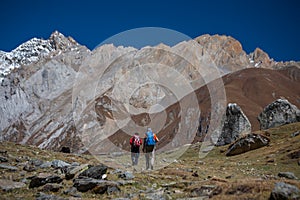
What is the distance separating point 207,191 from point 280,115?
1955 inches

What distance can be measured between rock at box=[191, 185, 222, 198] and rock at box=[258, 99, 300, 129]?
48.4 meters

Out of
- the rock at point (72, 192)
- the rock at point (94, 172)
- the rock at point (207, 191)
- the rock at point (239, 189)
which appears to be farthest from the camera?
the rock at point (94, 172)

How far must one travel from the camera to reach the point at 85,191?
15.8 meters

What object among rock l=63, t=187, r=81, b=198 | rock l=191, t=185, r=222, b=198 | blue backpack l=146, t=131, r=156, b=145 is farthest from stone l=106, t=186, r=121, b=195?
blue backpack l=146, t=131, r=156, b=145

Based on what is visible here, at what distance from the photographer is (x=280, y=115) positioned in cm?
6031

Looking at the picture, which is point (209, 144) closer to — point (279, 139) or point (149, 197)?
point (279, 139)

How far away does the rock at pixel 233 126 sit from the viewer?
58.5 m

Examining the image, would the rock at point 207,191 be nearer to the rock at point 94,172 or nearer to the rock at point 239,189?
the rock at point 239,189

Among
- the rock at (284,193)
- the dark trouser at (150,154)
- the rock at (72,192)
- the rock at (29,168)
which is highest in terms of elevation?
the dark trouser at (150,154)

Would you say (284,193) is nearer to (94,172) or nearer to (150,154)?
(94,172)

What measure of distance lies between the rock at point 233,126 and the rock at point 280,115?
14.0ft

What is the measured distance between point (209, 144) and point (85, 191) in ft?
159

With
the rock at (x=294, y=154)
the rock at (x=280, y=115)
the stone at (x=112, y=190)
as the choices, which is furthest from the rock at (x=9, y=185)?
the rock at (x=280, y=115)

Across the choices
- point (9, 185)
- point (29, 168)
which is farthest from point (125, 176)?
point (29, 168)
